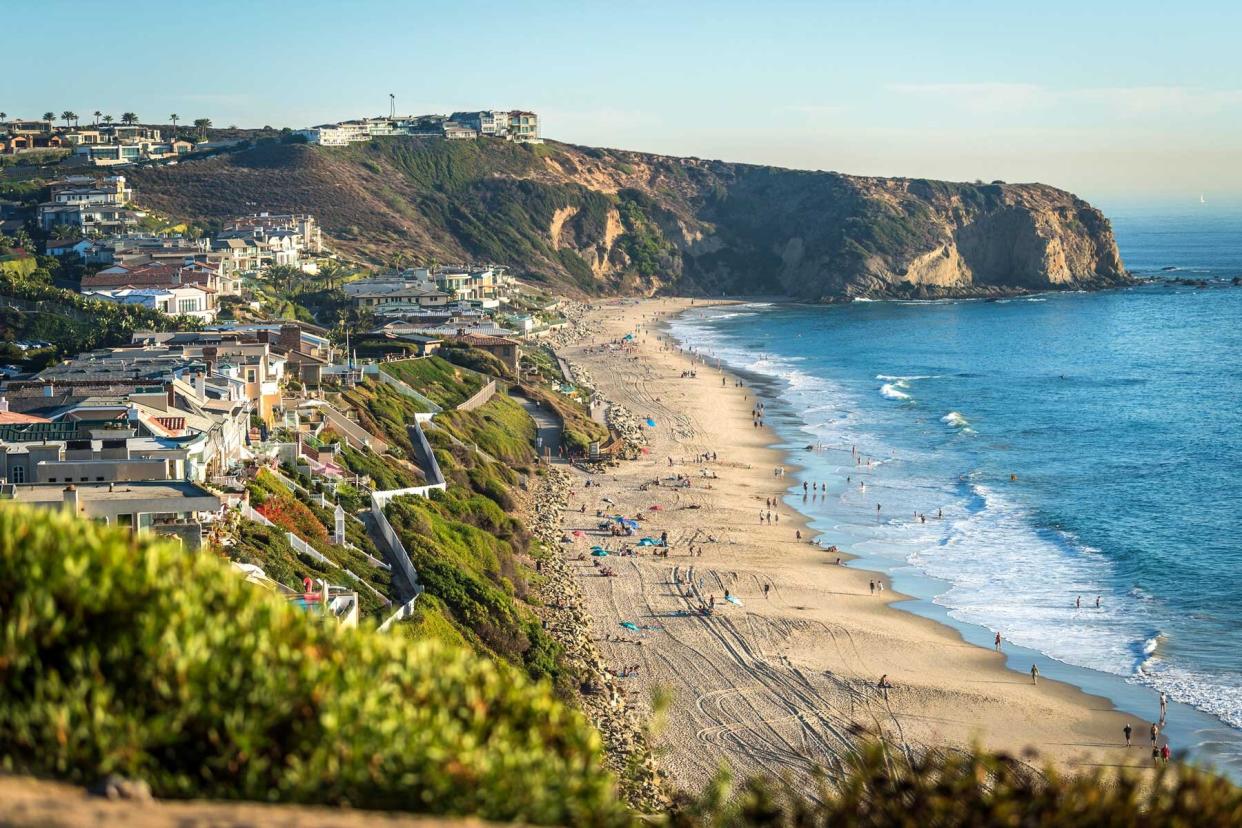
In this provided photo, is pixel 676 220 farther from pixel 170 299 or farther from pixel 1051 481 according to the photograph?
pixel 1051 481

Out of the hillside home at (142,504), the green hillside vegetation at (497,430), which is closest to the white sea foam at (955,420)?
the green hillside vegetation at (497,430)

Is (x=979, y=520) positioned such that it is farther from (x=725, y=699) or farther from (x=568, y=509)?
(x=725, y=699)

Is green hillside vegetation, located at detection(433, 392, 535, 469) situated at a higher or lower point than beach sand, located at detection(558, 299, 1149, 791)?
higher

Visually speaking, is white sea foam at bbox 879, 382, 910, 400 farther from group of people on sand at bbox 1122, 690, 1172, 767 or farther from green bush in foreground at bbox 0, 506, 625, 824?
green bush in foreground at bbox 0, 506, 625, 824

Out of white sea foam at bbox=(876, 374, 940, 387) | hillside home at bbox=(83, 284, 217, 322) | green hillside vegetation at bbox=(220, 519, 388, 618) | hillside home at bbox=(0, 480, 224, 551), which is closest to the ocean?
white sea foam at bbox=(876, 374, 940, 387)

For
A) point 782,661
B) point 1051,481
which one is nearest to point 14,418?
point 782,661

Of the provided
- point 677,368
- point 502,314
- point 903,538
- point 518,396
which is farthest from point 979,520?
point 502,314
